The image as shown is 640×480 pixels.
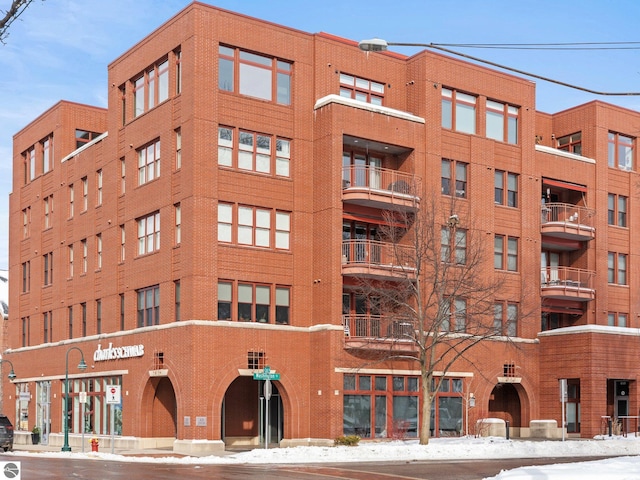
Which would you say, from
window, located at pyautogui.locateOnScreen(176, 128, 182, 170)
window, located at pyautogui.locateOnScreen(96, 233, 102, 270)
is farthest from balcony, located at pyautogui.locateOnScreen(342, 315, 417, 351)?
window, located at pyautogui.locateOnScreen(96, 233, 102, 270)

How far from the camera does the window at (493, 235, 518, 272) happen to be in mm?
53688

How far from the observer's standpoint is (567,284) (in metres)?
56.1

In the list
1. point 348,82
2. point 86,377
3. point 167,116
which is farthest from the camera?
point 86,377

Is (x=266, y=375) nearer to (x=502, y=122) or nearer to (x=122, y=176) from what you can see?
(x=122, y=176)

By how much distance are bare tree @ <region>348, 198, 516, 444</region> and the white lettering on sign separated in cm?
1138

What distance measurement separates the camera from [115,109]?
52656 millimetres

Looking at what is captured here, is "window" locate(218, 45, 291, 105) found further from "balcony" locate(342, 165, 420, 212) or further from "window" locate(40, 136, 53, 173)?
"window" locate(40, 136, 53, 173)

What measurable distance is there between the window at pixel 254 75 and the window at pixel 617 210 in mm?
22143

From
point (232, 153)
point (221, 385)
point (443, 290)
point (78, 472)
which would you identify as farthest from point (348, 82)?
point (78, 472)

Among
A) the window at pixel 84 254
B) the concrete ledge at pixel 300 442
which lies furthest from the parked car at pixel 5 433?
the concrete ledge at pixel 300 442

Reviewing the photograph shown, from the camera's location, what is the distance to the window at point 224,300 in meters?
45.1

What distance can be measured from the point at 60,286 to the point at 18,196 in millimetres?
10165

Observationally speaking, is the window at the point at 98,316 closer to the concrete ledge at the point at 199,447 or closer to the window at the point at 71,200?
the window at the point at 71,200

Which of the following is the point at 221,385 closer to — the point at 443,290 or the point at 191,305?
the point at 191,305
